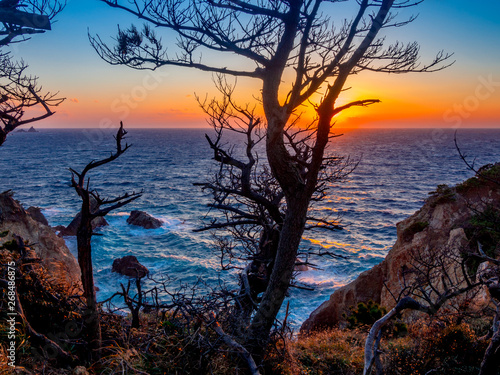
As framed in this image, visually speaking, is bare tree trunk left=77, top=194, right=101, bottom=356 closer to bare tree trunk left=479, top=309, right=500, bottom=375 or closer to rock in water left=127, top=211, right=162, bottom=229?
bare tree trunk left=479, top=309, right=500, bottom=375

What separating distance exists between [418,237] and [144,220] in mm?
28984

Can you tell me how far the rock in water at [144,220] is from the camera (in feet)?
117

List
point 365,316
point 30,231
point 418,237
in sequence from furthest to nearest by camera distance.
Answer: point 418,237 < point 30,231 < point 365,316

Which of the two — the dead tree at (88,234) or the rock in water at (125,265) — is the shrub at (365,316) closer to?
the dead tree at (88,234)

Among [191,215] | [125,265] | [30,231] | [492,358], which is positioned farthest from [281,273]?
[191,215]

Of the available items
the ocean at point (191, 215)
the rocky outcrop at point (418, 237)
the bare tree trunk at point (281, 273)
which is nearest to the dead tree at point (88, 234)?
the ocean at point (191, 215)

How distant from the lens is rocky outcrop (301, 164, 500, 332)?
14953mm

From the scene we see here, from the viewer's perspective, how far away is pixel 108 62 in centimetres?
529

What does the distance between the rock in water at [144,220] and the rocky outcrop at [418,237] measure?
2329 centimetres

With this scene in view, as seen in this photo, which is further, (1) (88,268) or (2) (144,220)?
(2) (144,220)

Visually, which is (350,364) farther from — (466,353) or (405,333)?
(405,333)

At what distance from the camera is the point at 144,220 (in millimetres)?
36344

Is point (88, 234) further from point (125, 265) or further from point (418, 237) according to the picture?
point (125, 265)

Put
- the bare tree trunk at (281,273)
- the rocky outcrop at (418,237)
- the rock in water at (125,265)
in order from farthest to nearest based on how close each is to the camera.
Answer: the rock in water at (125,265), the rocky outcrop at (418,237), the bare tree trunk at (281,273)
